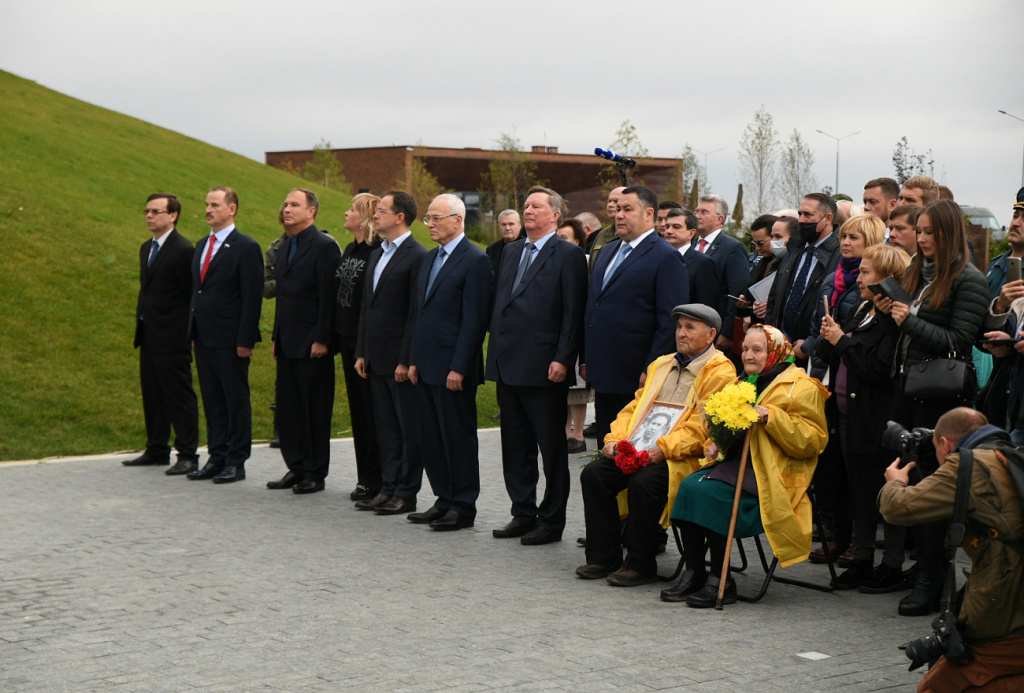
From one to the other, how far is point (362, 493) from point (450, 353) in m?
1.79

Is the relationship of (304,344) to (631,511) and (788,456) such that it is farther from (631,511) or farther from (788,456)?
(788,456)

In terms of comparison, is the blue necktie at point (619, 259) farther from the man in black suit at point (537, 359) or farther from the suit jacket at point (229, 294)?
the suit jacket at point (229, 294)

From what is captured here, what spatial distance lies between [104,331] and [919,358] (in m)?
14.2

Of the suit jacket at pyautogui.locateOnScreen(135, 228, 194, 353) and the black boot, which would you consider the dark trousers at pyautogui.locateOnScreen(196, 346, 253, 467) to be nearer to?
the suit jacket at pyautogui.locateOnScreen(135, 228, 194, 353)

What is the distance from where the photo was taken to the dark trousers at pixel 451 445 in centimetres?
881

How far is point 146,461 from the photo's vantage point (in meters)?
11.6

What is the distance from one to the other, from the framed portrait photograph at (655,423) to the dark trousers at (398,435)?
2579mm

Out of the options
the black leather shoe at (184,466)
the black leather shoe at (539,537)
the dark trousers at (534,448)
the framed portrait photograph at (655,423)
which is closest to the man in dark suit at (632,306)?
the dark trousers at (534,448)

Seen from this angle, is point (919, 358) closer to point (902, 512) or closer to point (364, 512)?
point (902, 512)

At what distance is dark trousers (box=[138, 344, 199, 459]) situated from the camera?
37.4 feet

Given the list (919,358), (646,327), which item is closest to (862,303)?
(919,358)

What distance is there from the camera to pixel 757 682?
5.02 m

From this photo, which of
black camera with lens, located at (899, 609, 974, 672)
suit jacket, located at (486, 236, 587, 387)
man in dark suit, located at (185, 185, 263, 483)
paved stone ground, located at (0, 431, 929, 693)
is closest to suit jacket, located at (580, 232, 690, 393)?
suit jacket, located at (486, 236, 587, 387)

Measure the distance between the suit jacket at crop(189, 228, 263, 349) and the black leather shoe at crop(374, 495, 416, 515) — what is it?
2.42 meters
